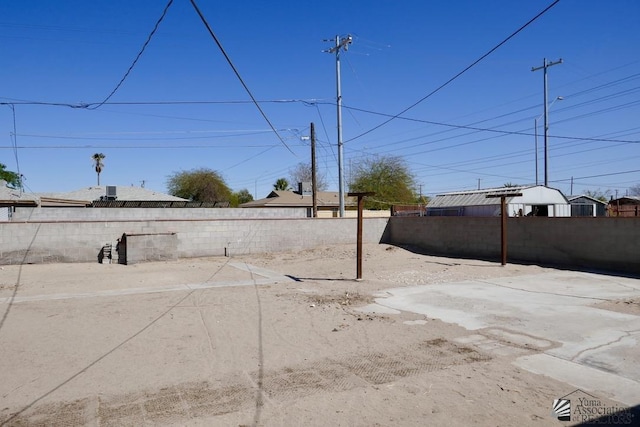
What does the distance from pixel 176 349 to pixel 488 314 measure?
5.79 metres

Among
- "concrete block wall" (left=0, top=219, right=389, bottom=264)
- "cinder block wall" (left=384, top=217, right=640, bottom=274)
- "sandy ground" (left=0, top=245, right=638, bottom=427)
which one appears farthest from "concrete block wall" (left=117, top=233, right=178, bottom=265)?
"cinder block wall" (left=384, top=217, right=640, bottom=274)

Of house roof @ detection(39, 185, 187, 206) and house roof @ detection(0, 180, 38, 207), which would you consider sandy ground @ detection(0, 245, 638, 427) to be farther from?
house roof @ detection(39, 185, 187, 206)

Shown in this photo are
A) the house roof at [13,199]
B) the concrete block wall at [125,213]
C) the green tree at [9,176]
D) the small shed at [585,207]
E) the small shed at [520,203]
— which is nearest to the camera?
the concrete block wall at [125,213]

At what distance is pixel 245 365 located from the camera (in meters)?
5.74

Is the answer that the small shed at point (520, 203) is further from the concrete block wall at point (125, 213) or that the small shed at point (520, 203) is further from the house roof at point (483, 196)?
the concrete block wall at point (125, 213)

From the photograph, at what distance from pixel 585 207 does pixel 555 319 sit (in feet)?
80.3

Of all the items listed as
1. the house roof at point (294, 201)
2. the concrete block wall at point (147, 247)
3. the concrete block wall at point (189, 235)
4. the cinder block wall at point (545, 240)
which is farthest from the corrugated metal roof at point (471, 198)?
the house roof at point (294, 201)

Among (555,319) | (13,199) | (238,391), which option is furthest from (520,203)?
(13,199)

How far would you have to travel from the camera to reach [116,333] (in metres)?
7.31

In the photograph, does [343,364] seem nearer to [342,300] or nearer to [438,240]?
[342,300]

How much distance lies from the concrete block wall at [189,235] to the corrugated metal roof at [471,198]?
6278mm

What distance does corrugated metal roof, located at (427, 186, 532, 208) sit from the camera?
2570 centimetres

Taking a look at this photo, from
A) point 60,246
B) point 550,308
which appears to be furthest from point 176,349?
point 60,246

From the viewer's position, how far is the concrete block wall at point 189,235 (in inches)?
623
